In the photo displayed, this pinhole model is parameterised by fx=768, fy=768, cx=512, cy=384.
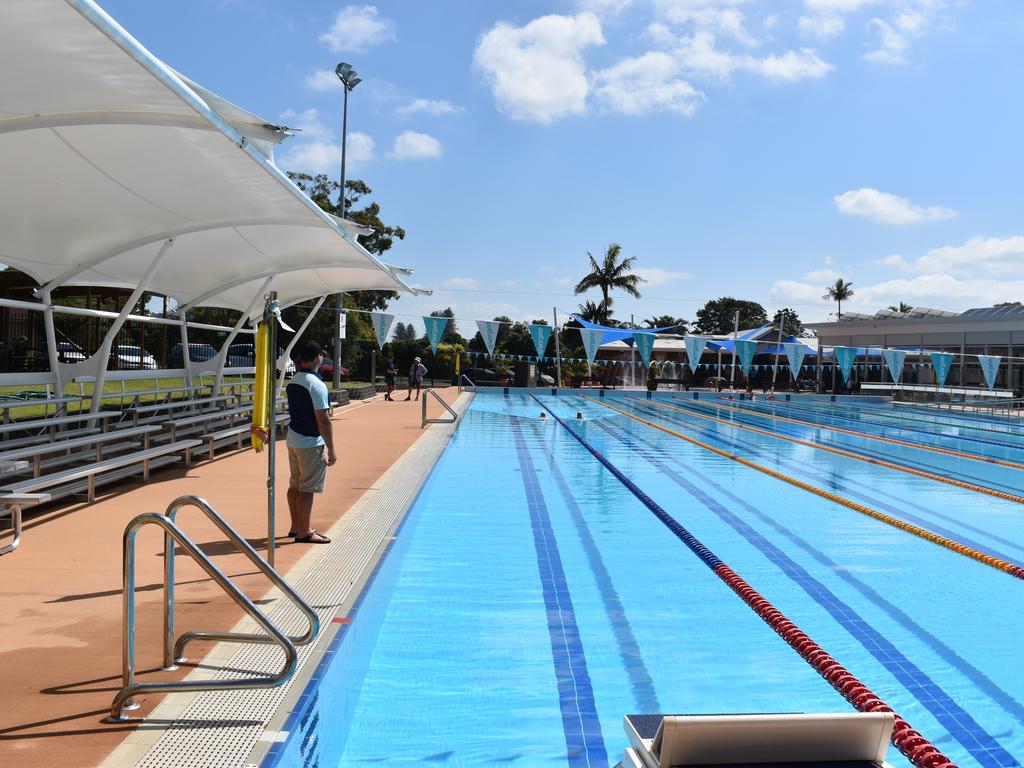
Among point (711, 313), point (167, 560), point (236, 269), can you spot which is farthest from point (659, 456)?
point (711, 313)

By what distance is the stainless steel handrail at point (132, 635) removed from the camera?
2.70 meters

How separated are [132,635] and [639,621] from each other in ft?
9.46

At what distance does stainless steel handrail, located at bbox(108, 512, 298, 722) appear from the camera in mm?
2697

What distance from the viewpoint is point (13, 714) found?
275cm

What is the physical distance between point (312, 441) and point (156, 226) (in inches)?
167

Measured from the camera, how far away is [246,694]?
115 inches

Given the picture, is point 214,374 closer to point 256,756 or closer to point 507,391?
point 256,756

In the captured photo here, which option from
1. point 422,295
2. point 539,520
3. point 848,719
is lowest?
point 539,520

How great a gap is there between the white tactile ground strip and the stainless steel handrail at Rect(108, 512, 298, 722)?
0.25 feet

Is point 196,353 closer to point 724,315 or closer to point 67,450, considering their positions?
point 67,450

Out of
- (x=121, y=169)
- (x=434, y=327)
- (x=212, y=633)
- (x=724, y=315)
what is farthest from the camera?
(x=724, y=315)

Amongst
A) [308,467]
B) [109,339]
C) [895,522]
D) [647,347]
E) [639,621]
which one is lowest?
[639,621]

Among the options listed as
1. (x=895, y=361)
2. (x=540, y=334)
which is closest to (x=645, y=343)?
(x=540, y=334)

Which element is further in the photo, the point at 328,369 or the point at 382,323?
the point at 328,369
